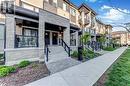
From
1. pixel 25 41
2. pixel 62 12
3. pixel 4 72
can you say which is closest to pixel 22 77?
pixel 4 72

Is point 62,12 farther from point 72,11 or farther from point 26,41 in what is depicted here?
point 26,41

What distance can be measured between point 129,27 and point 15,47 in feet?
175

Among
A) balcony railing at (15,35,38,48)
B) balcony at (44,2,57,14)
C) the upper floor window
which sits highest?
the upper floor window

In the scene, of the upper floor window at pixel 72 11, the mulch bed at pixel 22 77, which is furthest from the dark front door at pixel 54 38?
the mulch bed at pixel 22 77

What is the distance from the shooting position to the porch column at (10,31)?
1420cm

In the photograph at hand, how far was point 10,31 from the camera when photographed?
47.1 ft

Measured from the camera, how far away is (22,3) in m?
20.3

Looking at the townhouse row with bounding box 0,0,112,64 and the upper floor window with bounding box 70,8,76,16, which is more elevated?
the upper floor window with bounding box 70,8,76,16

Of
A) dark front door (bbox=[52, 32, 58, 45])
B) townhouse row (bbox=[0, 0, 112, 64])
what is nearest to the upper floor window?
townhouse row (bbox=[0, 0, 112, 64])

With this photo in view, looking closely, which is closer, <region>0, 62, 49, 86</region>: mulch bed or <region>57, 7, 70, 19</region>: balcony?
<region>0, 62, 49, 86</region>: mulch bed

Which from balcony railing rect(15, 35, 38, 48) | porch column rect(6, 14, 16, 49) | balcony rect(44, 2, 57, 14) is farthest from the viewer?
balcony rect(44, 2, 57, 14)

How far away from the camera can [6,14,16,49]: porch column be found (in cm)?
1420

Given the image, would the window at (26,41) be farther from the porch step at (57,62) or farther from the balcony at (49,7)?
the balcony at (49,7)

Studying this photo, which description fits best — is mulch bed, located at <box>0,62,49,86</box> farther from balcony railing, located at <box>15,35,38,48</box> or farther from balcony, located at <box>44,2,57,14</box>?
balcony, located at <box>44,2,57,14</box>
